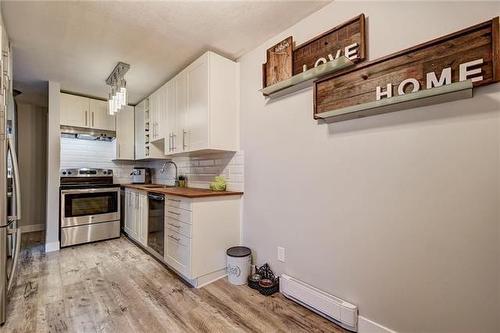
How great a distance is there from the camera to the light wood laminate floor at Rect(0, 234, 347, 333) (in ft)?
5.65

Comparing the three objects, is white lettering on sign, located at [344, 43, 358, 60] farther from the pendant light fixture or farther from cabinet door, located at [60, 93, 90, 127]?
cabinet door, located at [60, 93, 90, 127]

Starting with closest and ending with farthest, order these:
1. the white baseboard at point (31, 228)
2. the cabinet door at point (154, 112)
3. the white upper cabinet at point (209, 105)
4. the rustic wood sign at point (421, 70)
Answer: the rustic wood sign at point (421, 70) < the white upper cabinet at point (209, 105) < the cabinet door at point (154, 112) < the white baseboard at point (31, 228)

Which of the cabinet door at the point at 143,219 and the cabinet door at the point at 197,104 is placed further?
A: the cabinet door at the point at 143,219

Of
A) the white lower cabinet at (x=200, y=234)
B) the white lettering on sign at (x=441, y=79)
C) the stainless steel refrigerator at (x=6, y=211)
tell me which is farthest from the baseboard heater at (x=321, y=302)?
the stainless steel refrigerator at (x=6, y=211)

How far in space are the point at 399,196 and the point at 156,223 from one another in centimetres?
255

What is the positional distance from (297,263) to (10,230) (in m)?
2.31

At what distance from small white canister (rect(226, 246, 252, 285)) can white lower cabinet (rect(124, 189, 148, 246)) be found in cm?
141

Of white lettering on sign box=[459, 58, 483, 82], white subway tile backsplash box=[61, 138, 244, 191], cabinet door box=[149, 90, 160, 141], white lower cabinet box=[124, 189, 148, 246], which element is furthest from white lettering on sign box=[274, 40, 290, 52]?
white lower cabinet box=[124, 189, 148, 246]

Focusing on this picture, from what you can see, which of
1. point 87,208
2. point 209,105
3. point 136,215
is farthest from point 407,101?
point 87,208

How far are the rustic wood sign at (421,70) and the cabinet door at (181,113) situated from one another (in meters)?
1.67

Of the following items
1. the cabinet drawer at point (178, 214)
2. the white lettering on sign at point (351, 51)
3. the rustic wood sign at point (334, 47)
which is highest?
the rustic wood sign at point (334, 47)

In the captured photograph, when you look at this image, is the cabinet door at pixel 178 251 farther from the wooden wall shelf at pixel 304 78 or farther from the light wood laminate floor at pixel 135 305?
the wooden wall shelf at pixel 304 78

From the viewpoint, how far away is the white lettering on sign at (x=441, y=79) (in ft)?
3.95

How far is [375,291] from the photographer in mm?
1591
